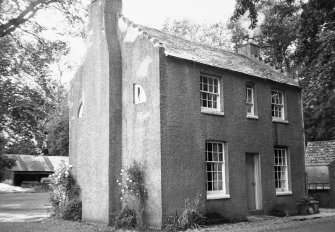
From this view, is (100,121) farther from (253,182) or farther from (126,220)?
(253,182)

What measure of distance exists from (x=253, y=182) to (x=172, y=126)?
18.9 ft

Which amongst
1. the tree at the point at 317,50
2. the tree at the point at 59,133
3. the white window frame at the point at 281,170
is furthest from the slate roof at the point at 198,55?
the tree at the point at 59,133

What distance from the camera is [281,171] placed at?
2023cm

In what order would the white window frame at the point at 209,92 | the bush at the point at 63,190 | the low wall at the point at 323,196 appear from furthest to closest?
the low wall at the point at 323,196, the bush at the point at 63,190, the white window frame at the point at 209,92

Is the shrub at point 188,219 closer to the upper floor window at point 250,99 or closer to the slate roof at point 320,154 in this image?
the upper floor window at point 250,99

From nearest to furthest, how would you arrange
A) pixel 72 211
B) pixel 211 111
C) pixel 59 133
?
pixel 211 111 < pixel 72 211 < pixel 59 133

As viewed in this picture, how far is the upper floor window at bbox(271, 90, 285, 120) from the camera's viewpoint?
67.6 feet

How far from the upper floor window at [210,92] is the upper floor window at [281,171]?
4.86 meters

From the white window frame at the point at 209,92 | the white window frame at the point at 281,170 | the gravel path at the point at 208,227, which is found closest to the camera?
the gravel path at the point at 208,227

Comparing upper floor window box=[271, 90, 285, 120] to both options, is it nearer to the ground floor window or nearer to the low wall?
the ground floor window

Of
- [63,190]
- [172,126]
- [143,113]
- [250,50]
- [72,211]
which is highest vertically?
[250,50]

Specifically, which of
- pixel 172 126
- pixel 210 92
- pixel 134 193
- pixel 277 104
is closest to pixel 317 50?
pixel 210 92

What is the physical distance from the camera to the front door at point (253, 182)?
18562 mm

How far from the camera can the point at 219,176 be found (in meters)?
17.0
